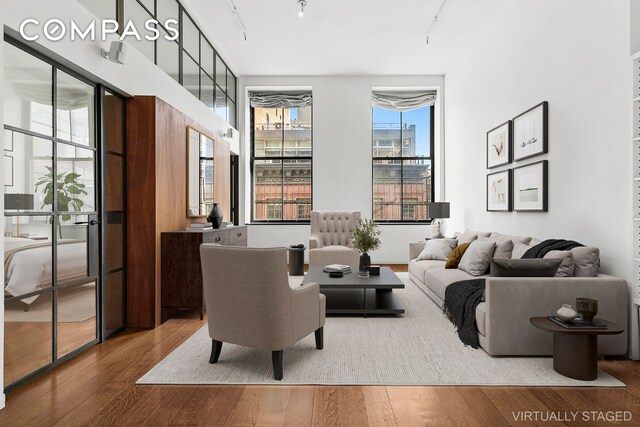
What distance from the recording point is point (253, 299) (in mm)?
2486

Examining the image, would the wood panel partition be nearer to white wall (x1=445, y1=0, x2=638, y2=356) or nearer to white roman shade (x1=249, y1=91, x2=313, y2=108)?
white wall (x1=445, y1=0, x2=638, y2=356)

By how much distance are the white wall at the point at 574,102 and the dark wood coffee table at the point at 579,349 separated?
2.44 ft

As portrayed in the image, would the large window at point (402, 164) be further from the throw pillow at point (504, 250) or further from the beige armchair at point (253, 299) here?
the beige armchair at point (253, 299)

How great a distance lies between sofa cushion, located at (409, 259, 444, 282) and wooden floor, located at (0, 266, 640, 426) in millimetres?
2448

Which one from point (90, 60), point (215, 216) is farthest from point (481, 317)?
point (90, 60)

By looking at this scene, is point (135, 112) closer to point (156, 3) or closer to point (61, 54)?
point (61, 54)

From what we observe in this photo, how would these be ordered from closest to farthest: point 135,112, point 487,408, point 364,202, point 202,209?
1. point 487,408
2. point 135,112
3. point 202,209
4. point 364,202

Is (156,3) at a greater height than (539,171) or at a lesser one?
greater

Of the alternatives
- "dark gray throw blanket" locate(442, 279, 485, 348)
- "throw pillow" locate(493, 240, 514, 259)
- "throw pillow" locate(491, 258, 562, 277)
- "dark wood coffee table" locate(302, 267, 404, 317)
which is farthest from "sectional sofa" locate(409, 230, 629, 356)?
"throw pillow" locate(493, 240, 514, 259)

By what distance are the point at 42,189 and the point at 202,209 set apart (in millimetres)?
2459

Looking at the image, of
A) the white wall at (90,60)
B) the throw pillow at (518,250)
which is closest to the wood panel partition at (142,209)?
the white wall at (90,60)

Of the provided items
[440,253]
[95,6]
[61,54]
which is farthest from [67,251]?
[440,253]

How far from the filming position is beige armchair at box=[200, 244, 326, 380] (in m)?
2.43

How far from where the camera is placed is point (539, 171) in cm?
408
